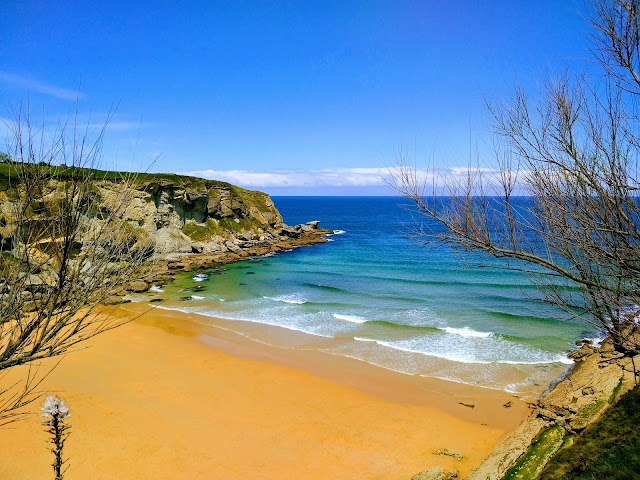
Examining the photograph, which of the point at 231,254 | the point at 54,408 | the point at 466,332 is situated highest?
the point at 54,408

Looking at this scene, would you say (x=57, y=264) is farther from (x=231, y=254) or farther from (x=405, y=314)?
(x=231, y=254)

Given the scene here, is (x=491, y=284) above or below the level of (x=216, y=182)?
below

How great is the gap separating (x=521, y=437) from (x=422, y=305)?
15000mm

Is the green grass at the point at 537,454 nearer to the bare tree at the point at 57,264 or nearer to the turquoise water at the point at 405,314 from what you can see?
the turquoise water at the point at 405,314

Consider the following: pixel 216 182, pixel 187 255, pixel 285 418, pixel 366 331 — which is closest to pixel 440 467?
pixel 285 418

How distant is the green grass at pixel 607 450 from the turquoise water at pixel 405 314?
3035 millimetres

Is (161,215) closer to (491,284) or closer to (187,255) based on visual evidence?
(187,255)

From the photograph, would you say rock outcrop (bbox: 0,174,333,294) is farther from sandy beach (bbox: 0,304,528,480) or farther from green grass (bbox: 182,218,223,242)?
sandy beach (bbox: 0,304,528,480)

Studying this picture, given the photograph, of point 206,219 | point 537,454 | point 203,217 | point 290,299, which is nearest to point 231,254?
point 206,219

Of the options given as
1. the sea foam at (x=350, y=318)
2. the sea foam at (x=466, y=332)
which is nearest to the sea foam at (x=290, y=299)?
the sea foam at (x=350, y=318)

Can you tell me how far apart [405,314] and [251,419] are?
45.9 feet

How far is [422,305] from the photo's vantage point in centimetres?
2662

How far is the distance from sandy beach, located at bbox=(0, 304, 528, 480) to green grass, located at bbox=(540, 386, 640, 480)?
2384 millimetres

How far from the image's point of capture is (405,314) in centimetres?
2477
